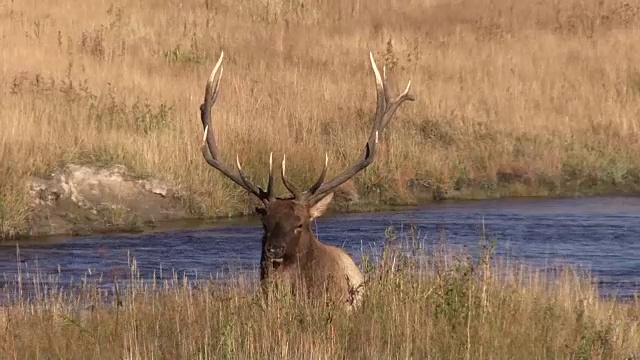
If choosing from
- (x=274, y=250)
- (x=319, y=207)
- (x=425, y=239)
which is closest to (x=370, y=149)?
(x=319, y=207)

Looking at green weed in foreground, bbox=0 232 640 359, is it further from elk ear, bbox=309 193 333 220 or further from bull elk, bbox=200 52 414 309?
elk ear, bbox=309 193 333 220

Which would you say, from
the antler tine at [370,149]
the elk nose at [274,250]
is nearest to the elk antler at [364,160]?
the antler tine at [370,149]

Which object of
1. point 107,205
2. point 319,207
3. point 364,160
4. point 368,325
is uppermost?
point 364,160

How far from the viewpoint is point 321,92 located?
21.5 meters

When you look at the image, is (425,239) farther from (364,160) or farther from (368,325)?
(368,325)

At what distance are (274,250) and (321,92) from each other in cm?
1188

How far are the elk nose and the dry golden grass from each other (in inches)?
284

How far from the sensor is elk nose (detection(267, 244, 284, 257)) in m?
9.77

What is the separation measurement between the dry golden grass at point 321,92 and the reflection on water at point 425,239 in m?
0.91

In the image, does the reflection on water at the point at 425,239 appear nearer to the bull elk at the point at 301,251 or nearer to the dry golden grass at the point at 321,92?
the dry golden grass at the point at 321,92

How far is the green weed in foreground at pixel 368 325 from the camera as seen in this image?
903cm

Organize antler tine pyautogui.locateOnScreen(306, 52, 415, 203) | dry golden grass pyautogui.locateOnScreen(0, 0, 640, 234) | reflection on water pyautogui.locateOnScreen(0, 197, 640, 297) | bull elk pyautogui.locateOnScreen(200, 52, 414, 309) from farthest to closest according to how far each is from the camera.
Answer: dry golden grass pyautogui.locateOnScreen(0, 0, 640, 234) → reflection on water pyautogui.locateOnScreen(0, 197, 640, 297) → antler tine pyautogui.locateOnScreen(306, 52, 415, 203) → bull elk pyautogui.locateOnScreen(200, 52, 414, 309)

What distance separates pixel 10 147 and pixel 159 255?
2971 millimetres

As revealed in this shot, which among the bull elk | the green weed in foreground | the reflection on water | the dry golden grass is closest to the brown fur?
the bull elk
